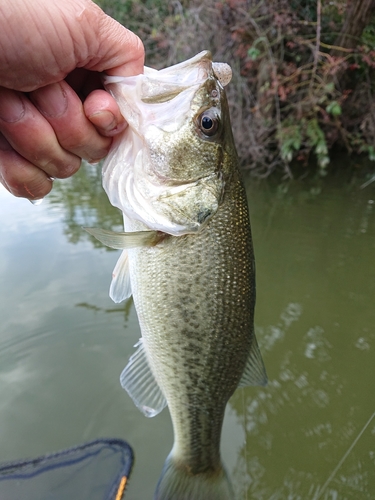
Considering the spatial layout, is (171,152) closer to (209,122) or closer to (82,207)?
(209,122)

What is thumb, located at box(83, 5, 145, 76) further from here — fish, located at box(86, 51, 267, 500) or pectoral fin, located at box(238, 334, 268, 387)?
pectoral fin, located at box(238, 334, 268, 387)

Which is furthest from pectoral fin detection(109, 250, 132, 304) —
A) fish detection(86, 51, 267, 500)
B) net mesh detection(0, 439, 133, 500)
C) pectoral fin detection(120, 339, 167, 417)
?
net mesh detection(0, 439, 133, 500)

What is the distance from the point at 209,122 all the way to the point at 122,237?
516 millimetres

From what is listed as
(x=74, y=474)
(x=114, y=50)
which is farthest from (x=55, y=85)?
(x=74, y=474)

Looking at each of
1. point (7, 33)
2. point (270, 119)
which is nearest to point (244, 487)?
point (7, 33)

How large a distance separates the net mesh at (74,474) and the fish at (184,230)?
1011 millimetres

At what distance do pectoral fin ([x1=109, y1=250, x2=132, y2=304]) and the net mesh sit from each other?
4.18 ft

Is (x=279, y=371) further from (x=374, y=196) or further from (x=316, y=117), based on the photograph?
(x=316, y=117)

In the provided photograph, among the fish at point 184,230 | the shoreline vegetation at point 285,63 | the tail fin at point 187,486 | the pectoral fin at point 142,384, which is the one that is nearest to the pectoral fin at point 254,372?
the fish at point 184,230

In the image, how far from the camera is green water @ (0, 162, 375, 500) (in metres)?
2.68

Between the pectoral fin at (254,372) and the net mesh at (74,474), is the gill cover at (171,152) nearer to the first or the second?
the pectoral fin at (254,372)

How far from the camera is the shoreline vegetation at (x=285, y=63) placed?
7.34m

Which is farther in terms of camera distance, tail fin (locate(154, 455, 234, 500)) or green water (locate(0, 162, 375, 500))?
green water (locate(0, 162, 375, 500))

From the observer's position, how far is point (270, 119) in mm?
7836
